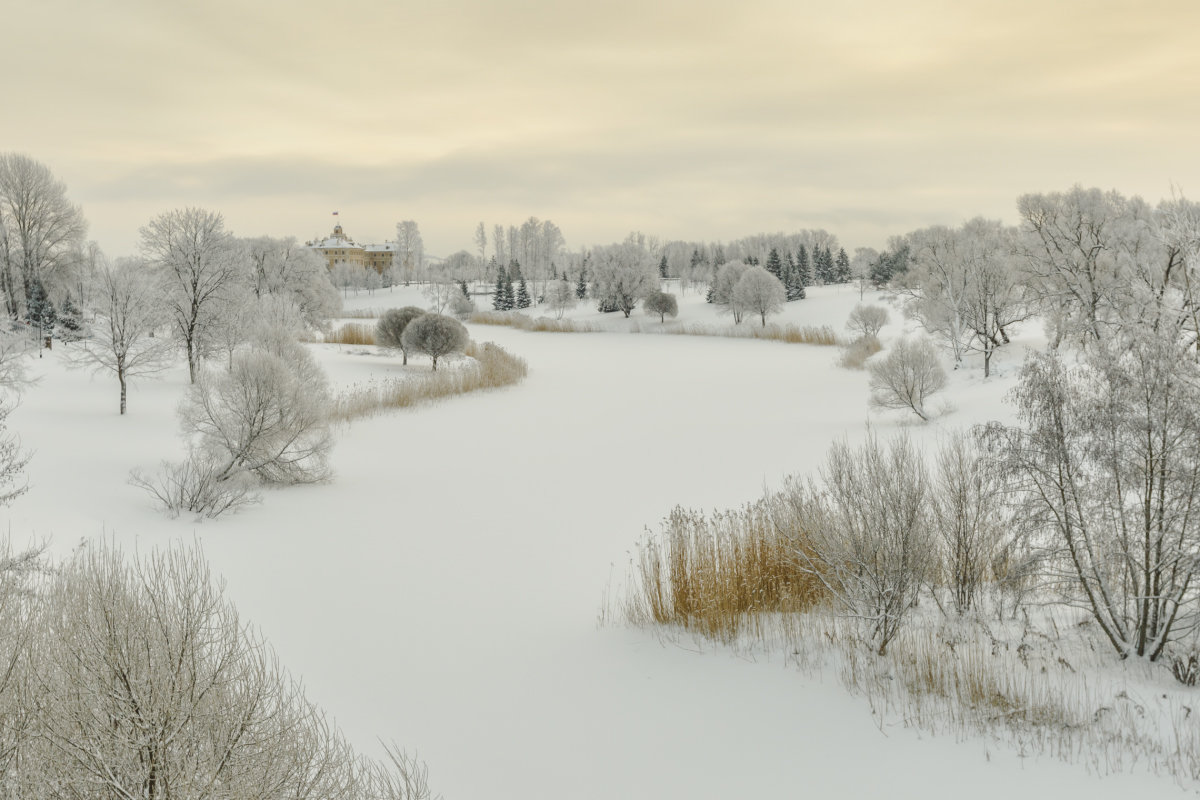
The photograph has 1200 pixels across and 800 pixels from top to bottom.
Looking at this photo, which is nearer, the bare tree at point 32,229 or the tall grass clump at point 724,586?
the tall grass clump at point 724,586

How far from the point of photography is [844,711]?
4977 millimetres

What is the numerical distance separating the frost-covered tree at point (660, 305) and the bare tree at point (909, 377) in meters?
44.0

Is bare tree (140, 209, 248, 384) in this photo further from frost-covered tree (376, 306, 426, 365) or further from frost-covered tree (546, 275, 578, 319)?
frost-covered tree (546, 275, 578, 319)

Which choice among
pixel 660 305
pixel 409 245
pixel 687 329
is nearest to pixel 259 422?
pixel 687 329

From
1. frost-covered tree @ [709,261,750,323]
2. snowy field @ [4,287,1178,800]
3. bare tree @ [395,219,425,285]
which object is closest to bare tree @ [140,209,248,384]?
snowy field @ [4,287,1178,800]

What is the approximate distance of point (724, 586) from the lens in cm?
682

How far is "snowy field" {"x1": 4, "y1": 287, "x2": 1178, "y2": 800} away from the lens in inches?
180

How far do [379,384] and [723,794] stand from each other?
72.8 feet

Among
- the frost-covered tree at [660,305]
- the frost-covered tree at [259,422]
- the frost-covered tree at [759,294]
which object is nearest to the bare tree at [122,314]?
the frost-covered tree at [259,422]

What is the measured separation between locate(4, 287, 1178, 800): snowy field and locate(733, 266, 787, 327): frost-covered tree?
3510 centimetres

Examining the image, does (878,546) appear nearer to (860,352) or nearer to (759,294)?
(860,352)

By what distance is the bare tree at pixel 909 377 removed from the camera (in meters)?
→ 18.9

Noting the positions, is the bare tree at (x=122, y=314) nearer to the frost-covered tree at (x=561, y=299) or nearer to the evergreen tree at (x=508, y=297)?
the frost-covered tree at (x=561, y=299)

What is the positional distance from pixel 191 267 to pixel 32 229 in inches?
912
